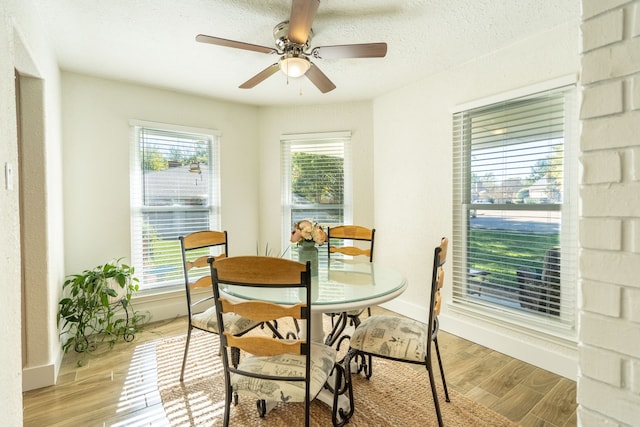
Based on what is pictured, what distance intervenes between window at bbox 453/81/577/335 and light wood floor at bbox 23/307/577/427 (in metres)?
0.40

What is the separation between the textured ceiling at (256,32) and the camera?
198 cm

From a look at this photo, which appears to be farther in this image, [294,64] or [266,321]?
[294,64]

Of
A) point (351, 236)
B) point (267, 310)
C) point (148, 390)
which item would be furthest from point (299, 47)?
point (148, 390)

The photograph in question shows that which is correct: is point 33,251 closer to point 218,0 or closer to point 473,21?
point 218,0

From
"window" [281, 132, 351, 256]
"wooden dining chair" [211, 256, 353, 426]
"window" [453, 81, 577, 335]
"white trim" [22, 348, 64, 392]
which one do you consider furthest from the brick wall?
"window" [281, 132, 351, 256]

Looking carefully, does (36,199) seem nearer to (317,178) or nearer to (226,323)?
(226,323)

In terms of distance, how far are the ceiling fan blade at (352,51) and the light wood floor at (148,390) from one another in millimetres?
2219

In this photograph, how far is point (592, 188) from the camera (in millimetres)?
672

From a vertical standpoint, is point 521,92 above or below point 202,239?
above

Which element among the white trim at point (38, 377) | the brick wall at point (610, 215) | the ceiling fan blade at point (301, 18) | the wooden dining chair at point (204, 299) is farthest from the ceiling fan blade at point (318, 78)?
the white trim at point (38, 377)

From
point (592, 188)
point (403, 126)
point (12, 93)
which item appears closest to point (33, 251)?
point (12, 93)

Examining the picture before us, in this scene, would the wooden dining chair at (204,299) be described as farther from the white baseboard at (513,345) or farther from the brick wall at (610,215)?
the white baseboard at (513,345)

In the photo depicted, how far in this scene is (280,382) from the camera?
53.3 inches

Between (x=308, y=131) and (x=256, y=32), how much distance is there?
5.63 feet
